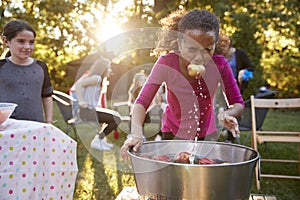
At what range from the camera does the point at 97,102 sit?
5.39m

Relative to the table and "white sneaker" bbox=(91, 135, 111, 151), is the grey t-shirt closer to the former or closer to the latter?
the table

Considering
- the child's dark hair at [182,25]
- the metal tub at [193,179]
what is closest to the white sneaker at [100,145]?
the child's dark hair at [182,25]

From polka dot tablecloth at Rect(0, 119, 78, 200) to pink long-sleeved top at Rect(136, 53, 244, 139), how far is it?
0.48m

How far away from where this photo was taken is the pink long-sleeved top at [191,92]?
168 centimetres

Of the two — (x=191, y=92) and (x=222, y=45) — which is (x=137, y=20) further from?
(x=191, y=92)

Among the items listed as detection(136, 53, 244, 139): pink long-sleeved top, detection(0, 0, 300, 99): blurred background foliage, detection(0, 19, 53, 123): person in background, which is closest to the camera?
detection(136, 53, 244, 139): pink long-sleeved top

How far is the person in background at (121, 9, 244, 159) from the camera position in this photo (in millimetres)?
1444

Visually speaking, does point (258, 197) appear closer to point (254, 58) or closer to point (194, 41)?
point (194, 41)

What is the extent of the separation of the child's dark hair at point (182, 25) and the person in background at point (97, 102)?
3165 mm

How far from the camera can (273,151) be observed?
5141mm

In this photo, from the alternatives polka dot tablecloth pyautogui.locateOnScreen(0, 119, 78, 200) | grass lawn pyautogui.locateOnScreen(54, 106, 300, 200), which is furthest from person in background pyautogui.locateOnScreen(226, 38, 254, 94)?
polka dot tablecloth pyautogui.locateOnScreen(0, 119, 78, 200)

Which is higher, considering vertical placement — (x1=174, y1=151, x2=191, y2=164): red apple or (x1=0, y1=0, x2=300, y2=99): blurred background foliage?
(x1=0, y1=0, x2=300, y2=99): blurred background foliage

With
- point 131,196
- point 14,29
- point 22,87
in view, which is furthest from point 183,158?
point 14,29

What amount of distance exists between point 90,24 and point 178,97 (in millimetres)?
Result: 8311
